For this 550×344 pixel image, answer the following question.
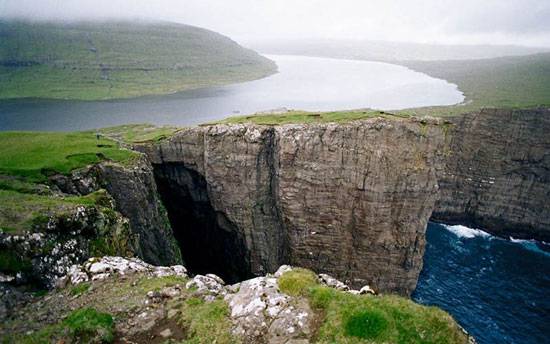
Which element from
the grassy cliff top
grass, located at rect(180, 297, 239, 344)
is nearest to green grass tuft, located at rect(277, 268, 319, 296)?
the grassy cliff top

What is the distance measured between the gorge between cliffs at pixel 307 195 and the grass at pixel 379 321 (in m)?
25.3

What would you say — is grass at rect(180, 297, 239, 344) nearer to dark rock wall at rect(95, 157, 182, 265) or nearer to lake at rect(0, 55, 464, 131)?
dark rock wall at rect(95, 157, 182, 265)

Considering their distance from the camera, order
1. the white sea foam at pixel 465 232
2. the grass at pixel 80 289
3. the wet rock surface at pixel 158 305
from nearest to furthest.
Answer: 1. the wet rock surface at pixel 158 305
2. the grass at pixel 80 289
3. the white sea foam at pixel 465 232

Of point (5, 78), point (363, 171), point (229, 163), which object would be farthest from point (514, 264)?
point (5, 78)

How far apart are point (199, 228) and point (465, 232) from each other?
166 ft

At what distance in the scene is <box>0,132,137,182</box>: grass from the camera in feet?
84.7

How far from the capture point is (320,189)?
127 feet

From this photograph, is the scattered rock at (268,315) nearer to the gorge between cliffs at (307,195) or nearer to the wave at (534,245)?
the gorge between cliffs at (307,195)

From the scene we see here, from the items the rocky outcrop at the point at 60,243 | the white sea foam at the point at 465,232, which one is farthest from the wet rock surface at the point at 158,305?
the white sea foam at the point at 465,232

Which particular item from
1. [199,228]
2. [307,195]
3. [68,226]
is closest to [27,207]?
[68,226]

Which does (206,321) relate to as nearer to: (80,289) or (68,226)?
(80,289)

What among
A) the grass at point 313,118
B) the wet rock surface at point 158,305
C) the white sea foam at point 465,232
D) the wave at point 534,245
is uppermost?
the grass at point 313,118

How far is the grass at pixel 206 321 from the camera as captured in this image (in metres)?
12.4

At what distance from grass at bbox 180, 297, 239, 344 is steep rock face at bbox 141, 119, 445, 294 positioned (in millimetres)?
25128
